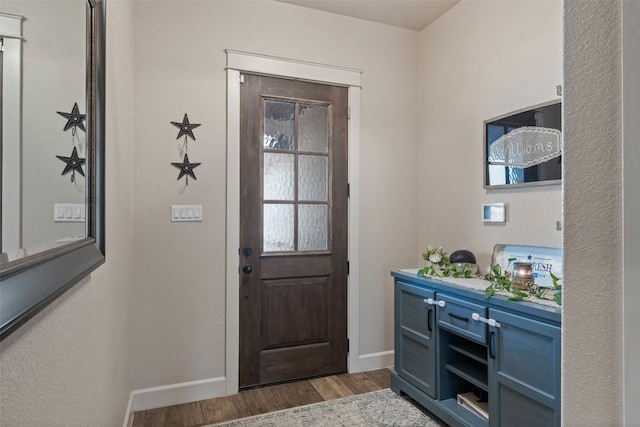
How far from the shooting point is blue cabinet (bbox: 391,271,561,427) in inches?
62.2

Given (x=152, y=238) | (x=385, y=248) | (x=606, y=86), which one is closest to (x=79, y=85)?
(x=606, y=86)

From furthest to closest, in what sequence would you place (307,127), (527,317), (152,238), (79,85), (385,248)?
(385,248) < (307,127) < (152,238) < (527,317) < (79,85)

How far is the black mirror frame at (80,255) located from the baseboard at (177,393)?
1643 millimetres

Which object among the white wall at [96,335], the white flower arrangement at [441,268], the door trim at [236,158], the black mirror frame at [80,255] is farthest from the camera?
the door trim at [236,158]

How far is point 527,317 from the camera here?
1.65m

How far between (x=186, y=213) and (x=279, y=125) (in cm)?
96

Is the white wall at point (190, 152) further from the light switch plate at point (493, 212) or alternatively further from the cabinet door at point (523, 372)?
the cabinet door at point (523, 372)

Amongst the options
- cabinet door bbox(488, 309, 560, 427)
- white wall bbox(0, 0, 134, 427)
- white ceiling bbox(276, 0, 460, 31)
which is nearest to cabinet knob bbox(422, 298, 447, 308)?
cabinet door bbox(488, 309, 560, 427)

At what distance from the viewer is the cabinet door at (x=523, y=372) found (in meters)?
1.53

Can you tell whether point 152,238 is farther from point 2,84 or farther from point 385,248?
point 2,84

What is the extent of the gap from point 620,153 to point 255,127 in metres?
2.35

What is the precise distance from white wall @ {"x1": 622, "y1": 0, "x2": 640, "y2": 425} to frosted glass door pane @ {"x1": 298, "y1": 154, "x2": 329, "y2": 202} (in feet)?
7.57

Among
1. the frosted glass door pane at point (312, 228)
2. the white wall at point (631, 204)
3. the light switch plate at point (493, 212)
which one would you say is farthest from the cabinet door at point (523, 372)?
the frosted glass door pane at point (312, 228)

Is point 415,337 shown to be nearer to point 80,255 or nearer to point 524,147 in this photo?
point 524,147
